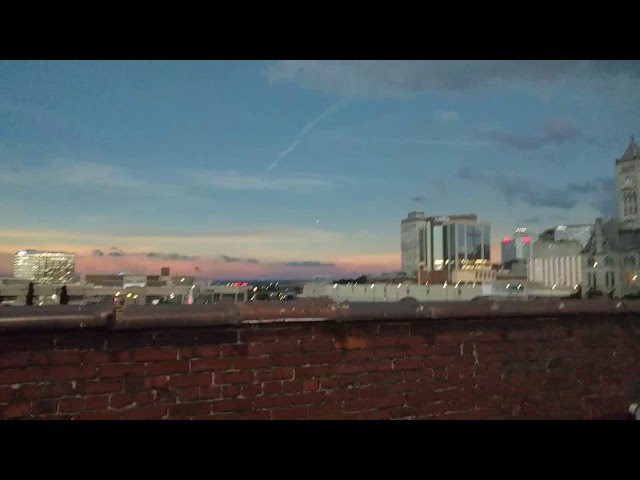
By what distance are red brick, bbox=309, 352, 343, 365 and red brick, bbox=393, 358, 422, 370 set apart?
0.49 m

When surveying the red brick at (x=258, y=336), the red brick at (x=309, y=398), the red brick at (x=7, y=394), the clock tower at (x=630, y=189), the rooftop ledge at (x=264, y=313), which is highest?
the clock tower at (x=630, y=189)

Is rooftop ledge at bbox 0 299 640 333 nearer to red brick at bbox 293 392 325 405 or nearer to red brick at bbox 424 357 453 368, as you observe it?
red brick at bbox 424 357 453 368

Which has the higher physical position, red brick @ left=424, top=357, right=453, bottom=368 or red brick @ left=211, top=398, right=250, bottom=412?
red brick @ left=424, top=357, right=453, bottom=368

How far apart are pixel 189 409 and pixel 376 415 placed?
1403 millimetres

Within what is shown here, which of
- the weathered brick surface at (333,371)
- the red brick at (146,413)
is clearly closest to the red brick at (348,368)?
the weathered brick surface at (333,371)

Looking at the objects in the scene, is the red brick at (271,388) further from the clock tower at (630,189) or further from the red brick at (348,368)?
the clock tower at (630,189)

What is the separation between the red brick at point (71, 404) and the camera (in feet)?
9.84

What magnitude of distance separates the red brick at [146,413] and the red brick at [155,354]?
11.9 inches

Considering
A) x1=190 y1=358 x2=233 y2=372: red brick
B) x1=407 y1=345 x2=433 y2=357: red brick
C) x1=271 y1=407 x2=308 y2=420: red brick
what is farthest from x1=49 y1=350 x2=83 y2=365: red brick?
x1=407 y1=345 x2=433 y2=357: red brick

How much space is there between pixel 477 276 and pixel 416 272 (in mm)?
3390

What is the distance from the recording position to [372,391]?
3.81 meters

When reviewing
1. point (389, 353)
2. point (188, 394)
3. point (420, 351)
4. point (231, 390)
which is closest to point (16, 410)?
point (188, 394)

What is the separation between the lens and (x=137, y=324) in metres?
3.11

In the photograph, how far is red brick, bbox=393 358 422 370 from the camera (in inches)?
154
